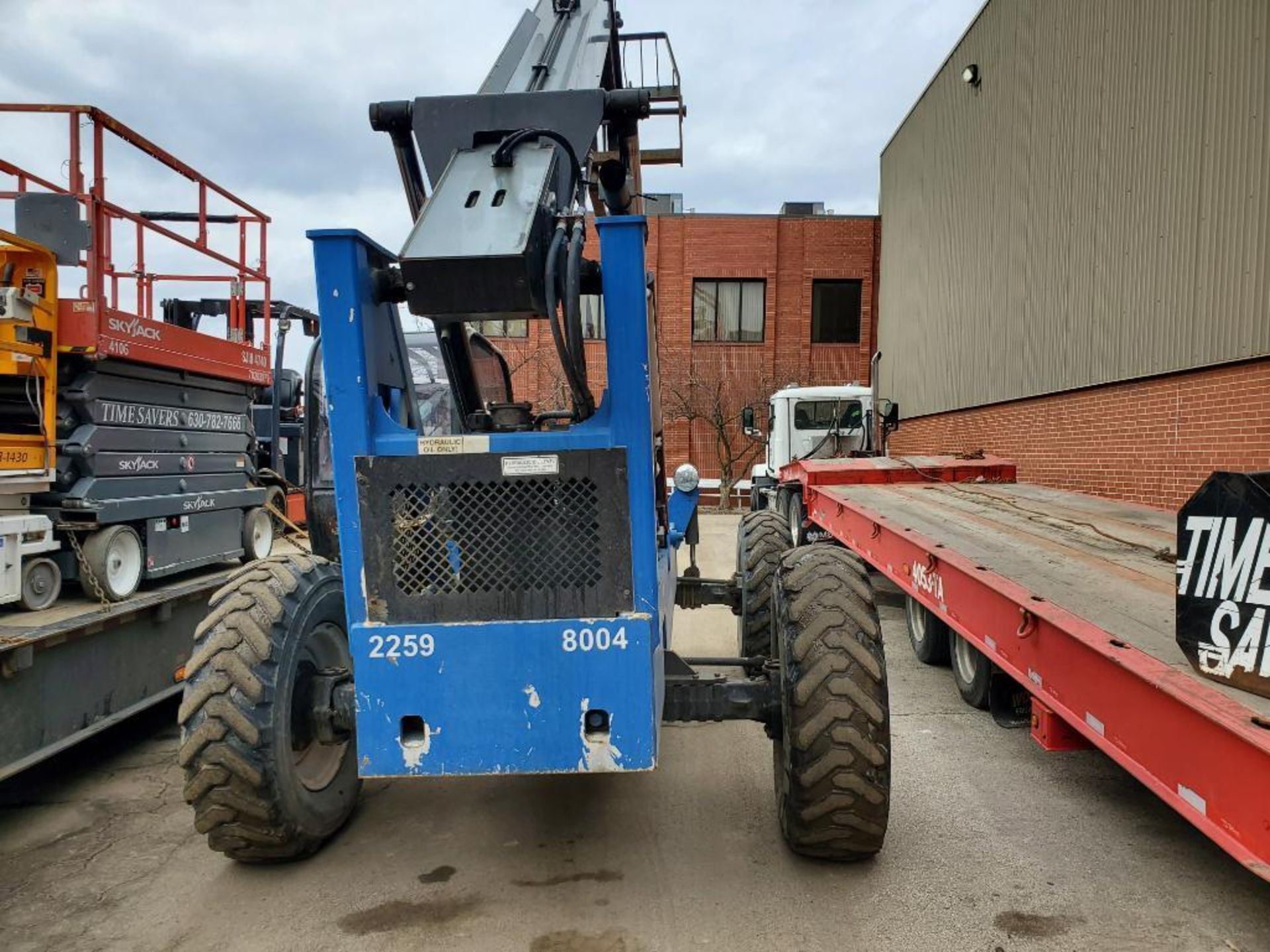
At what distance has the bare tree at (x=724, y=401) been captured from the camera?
24250 millimetres

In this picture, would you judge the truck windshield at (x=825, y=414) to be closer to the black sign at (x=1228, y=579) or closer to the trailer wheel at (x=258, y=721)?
the trailer wheel at (x=258, y=721)

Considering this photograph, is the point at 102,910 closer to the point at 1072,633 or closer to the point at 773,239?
the point at 1072,633

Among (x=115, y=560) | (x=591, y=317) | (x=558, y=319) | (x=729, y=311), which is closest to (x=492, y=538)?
(x=558, y=319)

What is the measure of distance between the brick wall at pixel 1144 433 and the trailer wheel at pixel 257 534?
8.28 m

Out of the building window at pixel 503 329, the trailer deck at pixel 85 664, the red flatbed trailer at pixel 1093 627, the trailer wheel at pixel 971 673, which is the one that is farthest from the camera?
the trailer wheel at pixel 971 673

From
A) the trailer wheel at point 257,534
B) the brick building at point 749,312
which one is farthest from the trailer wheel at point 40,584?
the brick building at point 749,312

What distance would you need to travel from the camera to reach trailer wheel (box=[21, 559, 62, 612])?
177 inches

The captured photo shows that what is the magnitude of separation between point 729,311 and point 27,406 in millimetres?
21630

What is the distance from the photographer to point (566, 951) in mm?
3062

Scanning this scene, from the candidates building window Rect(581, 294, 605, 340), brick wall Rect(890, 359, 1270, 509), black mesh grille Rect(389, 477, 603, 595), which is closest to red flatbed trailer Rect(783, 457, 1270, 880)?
brick wall Rect(890, 359, 1270, 509)

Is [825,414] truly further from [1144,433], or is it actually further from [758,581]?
[758,581]

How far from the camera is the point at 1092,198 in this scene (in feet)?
32.7

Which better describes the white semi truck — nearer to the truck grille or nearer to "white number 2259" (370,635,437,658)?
the truck grille

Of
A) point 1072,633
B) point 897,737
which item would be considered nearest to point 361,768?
point 1072,633
